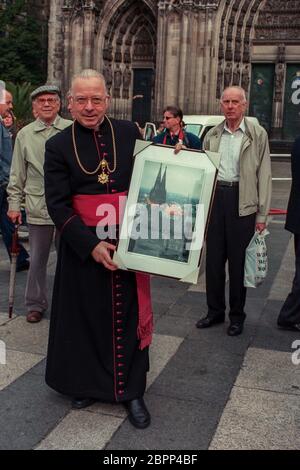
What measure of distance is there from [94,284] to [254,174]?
2093 mm

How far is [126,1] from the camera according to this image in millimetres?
23766

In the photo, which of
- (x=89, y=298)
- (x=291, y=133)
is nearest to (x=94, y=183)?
(x=89, y=298)

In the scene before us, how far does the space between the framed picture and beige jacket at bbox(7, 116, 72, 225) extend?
212cm

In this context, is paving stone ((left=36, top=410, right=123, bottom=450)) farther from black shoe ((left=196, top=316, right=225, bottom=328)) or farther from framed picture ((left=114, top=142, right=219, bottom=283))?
black shoe ((left=196, top=316, right=225, bottom=328))

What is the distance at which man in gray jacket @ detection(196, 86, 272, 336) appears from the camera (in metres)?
5.14

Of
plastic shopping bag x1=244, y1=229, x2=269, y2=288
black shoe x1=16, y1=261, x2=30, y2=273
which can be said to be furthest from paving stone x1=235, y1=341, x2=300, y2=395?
black shoe x1=16, y1=261, x2=30, y2=273

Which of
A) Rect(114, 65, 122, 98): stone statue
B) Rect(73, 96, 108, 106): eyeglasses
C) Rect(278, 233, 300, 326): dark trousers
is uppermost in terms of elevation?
Rect(114, 65, 122, 98): stone statue

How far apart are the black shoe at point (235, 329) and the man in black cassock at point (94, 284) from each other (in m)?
1.69

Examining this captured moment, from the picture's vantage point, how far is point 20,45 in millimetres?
27812

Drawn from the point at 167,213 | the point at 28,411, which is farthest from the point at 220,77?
the point at 28,411

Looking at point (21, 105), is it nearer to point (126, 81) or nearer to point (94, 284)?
point (126, 81)

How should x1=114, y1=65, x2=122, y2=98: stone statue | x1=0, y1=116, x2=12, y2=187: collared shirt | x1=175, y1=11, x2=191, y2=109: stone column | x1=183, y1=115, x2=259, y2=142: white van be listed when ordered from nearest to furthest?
x1=0, y1=116, x2=12, y2=187: collared shirt → x1=183, y1=115, x2=259, y2=142: white van → x1=175, y1=11, x2=191, y2=109: stone column → x1=114, y1=65, x2=122, y2=98: stone statue

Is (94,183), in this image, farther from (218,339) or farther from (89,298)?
(218,339)

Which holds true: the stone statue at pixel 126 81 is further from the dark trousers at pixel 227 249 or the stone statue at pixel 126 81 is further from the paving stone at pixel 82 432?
the paving stone at pixel 82 432
